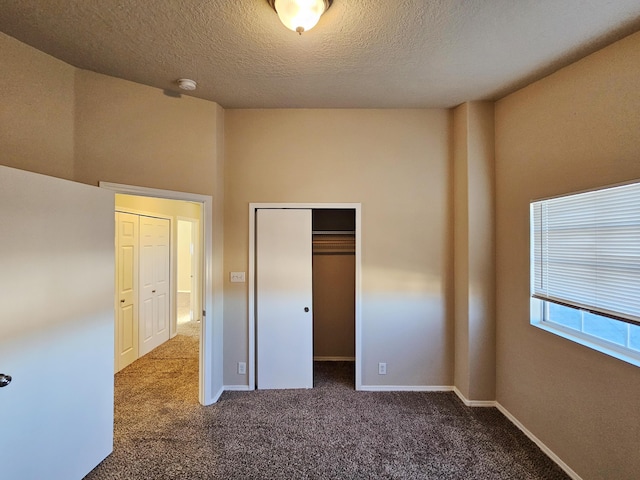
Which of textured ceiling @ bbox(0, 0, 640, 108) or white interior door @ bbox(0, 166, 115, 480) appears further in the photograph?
textured ceiling @ bbox(0, 0, 640, 108)

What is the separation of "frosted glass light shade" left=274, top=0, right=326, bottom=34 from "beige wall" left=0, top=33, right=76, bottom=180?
184cm

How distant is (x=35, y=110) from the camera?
86.0 inches

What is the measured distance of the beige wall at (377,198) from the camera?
3191mm

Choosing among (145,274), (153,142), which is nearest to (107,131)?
(153,142)

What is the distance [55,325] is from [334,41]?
249 cm

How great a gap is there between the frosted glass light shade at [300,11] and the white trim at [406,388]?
3158mm

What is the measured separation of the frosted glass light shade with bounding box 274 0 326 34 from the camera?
5.25 ft

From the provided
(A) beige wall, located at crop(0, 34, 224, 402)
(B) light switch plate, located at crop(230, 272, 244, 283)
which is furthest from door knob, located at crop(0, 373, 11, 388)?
(B) light switch plate, located at crop(230, 272, 244, 283)

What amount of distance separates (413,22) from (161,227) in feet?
14.2

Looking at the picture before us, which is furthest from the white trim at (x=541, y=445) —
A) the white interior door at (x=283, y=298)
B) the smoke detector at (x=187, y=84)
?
the smoke detector at (x=187, y=84)

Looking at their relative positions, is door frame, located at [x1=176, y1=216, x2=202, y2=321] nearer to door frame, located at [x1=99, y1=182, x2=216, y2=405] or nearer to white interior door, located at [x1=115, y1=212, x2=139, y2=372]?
white interior door, located at [x1=115, y1=212, x2=139, y2=372]

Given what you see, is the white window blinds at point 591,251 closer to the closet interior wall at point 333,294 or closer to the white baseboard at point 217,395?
the closet interior wall at point 333,294

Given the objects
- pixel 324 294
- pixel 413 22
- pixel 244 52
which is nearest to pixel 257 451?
pixel 324 294

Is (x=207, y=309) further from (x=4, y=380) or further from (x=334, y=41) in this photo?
(x=334, y=41)
